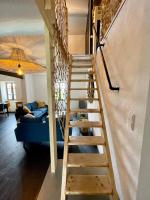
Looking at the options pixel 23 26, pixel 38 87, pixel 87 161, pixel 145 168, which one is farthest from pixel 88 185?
pixel 38 87

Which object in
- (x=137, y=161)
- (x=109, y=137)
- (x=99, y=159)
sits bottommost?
(x=99, y=159)

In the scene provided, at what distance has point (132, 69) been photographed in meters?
1.47

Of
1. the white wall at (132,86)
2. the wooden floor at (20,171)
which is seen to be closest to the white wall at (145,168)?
the white wall at (132,86)

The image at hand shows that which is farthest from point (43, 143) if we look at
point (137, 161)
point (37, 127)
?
point (137, 161)

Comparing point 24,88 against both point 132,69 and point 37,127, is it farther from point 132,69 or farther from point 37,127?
point 132,69

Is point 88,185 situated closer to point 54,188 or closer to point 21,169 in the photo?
point 54,188

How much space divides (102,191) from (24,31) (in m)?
Result: 3.41

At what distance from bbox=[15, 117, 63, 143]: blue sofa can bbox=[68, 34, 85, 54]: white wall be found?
5568 millimetres

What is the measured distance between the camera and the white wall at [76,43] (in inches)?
340

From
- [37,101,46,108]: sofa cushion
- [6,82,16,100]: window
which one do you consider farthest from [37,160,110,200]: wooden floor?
[6,82,16,100]: window

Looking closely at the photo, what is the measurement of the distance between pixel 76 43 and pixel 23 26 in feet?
18.9

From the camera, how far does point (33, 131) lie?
428cm

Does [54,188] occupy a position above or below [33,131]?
below

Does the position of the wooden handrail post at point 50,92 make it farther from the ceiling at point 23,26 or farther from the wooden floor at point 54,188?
the ceiling at point 23,26
